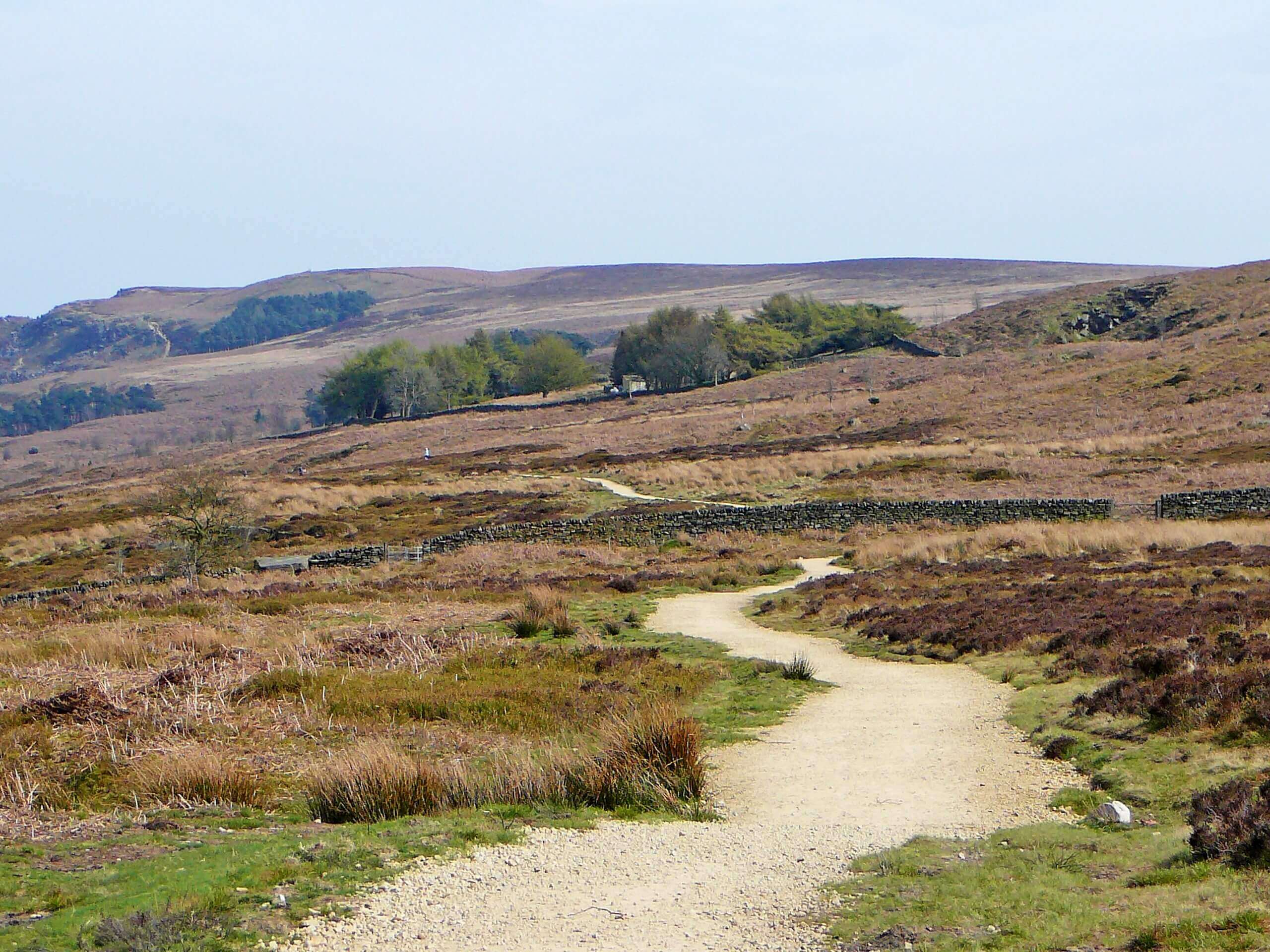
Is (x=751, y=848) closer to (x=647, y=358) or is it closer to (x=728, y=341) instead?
(x=647, y=358)

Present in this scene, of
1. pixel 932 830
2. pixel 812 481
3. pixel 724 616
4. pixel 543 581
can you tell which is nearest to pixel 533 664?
pixel 724 616

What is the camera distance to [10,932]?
637 cm

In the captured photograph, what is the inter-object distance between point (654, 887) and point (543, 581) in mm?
21213

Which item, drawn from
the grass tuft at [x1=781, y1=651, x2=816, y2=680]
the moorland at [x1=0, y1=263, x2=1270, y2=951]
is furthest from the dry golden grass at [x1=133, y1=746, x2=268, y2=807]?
the grass tuft at [x1=781, y1=651, x2=816, y2=680]

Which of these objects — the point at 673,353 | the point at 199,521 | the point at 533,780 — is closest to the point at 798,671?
the point at 533,780

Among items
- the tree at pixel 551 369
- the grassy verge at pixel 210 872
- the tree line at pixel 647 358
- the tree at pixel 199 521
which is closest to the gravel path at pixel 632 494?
the tree at pixel 199 521

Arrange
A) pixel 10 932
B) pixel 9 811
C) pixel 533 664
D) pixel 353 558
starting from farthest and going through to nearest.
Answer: pixel 353 558 → pixel 533 664 → pixel 9 811 → pixel 10 932

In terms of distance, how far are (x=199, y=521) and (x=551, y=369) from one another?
305 ft

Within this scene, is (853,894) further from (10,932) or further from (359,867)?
(10,932)

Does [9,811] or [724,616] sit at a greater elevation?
[9,811]

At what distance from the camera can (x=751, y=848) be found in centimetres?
818

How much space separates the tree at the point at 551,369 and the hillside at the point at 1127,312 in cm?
3788

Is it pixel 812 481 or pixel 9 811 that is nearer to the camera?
pixel 9 811

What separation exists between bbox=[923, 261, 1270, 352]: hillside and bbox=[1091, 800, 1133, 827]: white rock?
333 ft
